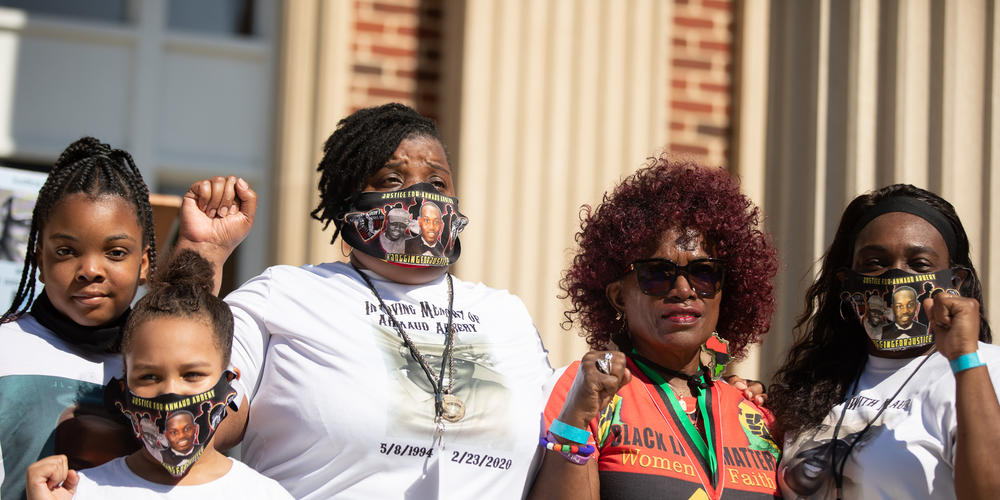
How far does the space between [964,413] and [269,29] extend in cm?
477

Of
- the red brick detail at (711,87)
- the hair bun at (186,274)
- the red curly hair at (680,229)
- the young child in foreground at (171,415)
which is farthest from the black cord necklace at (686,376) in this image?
the red brick detail at (711,87)

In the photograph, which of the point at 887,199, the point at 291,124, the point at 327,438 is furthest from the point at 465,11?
the point at 327,438

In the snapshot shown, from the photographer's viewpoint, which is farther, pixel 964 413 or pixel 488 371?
pixel 488 371

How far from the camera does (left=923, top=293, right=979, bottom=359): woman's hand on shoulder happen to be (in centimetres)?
301

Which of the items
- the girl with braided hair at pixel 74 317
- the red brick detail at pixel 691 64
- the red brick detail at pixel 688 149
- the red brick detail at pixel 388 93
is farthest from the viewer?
the red brick detail at pixel 691 64

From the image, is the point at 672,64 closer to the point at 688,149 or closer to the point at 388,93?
the point at 688,149

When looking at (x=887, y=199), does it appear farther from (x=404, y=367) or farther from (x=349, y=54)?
(x=349, y=54)

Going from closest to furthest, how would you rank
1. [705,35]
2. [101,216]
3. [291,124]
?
1. [101,216]
2. [291,124]
3. [705,35]

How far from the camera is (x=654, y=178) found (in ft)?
12.5

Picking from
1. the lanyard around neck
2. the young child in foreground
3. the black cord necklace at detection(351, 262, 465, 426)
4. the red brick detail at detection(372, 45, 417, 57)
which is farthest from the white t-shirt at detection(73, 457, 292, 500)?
the red brick detail at detection(372, 45, 417, 57)

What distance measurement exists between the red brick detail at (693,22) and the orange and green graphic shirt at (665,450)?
11.4 ft

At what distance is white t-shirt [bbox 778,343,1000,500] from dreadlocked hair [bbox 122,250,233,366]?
5.57ft

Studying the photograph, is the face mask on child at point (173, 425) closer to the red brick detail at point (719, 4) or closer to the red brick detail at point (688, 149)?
the red brick detail at point (688, 149)

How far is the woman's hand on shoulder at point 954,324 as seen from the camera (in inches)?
118
